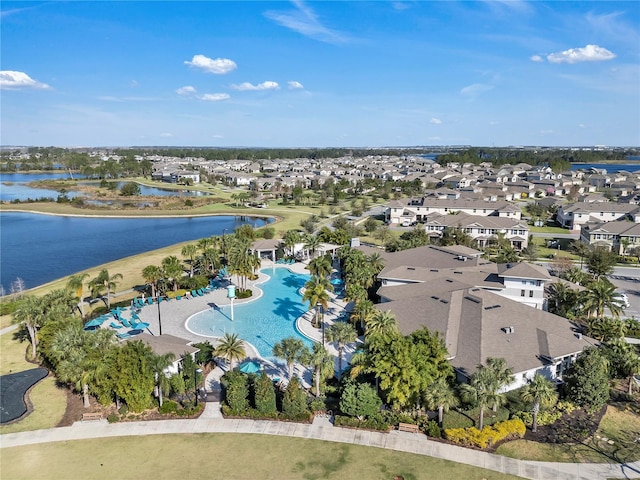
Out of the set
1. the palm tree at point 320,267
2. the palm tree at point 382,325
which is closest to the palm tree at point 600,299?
the palm tree at point 382,325

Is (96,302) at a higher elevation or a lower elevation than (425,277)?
lower

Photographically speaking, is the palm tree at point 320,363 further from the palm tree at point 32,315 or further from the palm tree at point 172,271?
the palm tree at point 172,271

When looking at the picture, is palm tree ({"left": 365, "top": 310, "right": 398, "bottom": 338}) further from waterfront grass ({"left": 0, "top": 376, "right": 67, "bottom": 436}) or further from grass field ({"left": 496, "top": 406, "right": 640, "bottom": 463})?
waterfront grass ({"left": 0, "top": 376, "right": 67, "bottom": 436})

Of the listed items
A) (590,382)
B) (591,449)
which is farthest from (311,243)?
(591,449)

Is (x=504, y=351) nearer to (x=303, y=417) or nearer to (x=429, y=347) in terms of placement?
(x=429, y=347)

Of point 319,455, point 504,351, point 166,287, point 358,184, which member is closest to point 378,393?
point 319,455

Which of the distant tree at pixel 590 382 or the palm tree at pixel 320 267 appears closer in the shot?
the distant tree at pixel 590 382
